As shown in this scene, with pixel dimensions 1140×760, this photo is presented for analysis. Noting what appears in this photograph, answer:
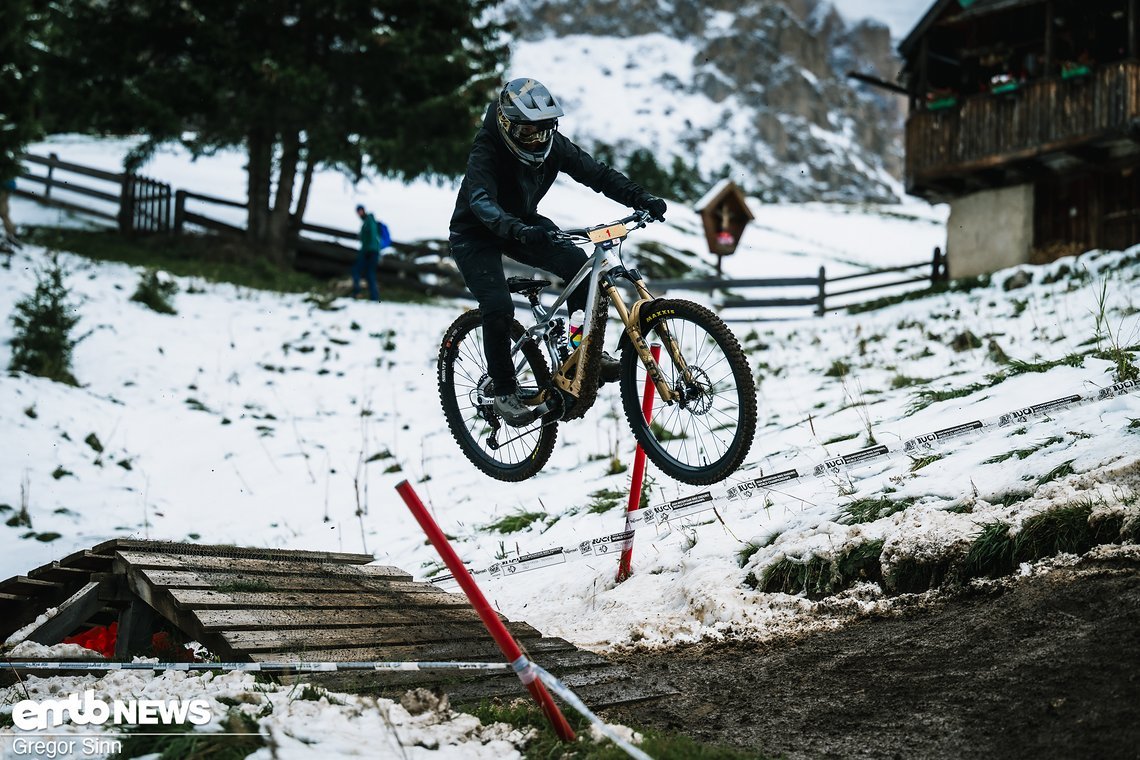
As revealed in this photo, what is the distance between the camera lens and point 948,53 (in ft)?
78.4

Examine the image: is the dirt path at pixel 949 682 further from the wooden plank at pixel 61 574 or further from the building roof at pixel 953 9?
the building roof at pixel 953 9

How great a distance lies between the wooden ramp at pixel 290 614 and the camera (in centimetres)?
488

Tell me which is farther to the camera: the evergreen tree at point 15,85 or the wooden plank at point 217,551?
the evergreen tree at point 15,85

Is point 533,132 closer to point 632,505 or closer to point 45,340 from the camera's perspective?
point 632,505

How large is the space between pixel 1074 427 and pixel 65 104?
19962 mm

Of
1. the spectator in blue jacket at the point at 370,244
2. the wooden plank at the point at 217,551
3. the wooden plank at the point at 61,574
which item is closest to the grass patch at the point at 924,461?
the wooden plank at the point at 217,551

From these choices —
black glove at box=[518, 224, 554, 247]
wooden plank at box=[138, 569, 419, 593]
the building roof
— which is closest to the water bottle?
black glove at box=[518, 224, 554, 247]

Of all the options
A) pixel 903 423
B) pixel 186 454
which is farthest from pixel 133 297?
pixel 903 423

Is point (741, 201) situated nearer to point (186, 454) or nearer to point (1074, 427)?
point (186, 454)

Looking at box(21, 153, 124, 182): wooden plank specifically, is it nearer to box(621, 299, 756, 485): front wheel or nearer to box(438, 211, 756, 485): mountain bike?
box(438, 211, 756, 485): mountain bike

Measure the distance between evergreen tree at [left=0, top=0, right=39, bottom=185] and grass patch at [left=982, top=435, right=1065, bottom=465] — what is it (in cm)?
1610

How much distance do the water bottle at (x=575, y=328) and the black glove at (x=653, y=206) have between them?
69 centimetres

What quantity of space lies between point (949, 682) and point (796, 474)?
2.20m

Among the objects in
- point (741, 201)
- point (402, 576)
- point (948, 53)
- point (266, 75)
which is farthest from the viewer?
point (741, 201)
